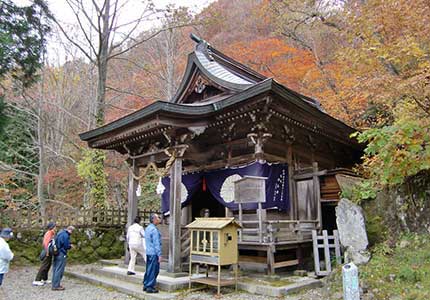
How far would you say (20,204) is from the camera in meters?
15.5

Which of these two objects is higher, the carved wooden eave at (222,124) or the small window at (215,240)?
the carved wooden eave at (222,124)

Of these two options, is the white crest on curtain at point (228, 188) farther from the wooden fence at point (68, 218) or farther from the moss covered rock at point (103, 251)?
the moss covered rock at point (103, 251)

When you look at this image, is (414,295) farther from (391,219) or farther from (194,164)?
(194,164)

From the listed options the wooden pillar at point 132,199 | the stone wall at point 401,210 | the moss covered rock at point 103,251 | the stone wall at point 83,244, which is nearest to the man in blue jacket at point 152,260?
the wooden pillar at point 132,199

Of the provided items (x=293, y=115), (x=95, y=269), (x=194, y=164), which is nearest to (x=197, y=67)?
(x=194, y=164)

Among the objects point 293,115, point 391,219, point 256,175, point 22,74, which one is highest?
point 22,74

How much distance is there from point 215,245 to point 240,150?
10.3 ft

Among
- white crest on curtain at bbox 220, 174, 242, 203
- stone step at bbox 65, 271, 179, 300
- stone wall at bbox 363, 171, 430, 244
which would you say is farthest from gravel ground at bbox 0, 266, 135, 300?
stone wall at bbox 363, 171, 430, 244

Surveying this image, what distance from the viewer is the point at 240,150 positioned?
888 centimetres

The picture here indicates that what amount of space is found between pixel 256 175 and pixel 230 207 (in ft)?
3.79

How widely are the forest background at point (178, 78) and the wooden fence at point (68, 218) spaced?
→ 1315 millimetres

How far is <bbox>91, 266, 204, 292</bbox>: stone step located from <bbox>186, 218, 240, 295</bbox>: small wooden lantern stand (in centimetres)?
31

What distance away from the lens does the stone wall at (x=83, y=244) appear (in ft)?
32.9

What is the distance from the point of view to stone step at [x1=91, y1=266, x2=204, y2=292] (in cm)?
662
